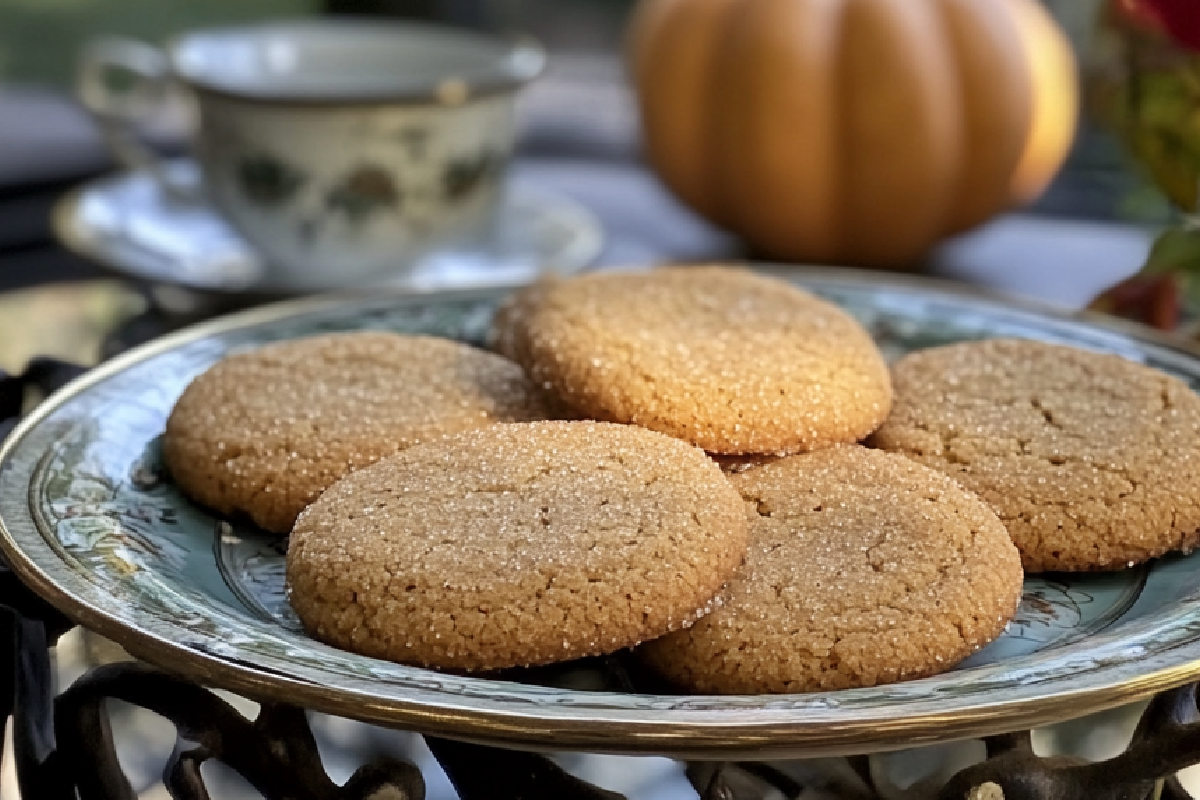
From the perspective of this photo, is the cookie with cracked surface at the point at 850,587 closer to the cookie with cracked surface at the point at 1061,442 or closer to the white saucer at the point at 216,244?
the cookie with cracked surface at the point at 1061,442

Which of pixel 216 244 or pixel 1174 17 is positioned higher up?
pixel 1174 17

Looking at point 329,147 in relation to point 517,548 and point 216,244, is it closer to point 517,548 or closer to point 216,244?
point 216,244

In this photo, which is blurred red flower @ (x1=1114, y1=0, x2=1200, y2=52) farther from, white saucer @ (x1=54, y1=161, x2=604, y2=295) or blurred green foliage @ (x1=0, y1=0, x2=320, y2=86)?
blurred green foliage @ (x1=0, y1=0, x2=320, y2=86)

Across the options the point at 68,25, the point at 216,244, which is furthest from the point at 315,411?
the point at 68,25

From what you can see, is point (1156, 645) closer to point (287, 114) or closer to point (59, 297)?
point (287, 114)

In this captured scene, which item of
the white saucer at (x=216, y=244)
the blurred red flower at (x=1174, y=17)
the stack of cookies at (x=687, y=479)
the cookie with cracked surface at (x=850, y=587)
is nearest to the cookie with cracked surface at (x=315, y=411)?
the stack of cookies at (x=687, y=479)

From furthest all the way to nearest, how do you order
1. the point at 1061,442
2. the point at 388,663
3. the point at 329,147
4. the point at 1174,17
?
the point at 329,147
the point at 1174,17
the point at 1061,442
the point at 388,663

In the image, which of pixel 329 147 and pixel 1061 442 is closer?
pixel 1061 442
